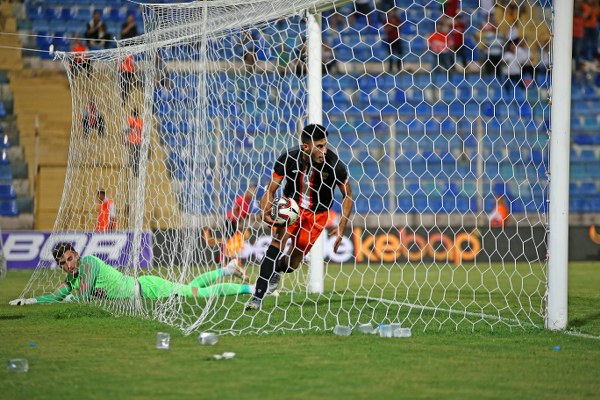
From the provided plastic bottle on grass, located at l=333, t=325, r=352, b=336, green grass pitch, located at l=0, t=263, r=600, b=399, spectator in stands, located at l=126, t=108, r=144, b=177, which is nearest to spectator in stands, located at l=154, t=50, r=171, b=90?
spectator in stands, located at l=126, t=108, r=144, b=177

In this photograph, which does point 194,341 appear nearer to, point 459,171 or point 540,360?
point 540,360

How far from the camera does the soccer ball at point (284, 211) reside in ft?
26.2

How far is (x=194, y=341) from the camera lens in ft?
21.0

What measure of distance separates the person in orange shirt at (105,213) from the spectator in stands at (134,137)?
79cm

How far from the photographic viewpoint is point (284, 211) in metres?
8.02

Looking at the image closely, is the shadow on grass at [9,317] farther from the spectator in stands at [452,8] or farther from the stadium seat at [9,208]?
the spectator in stands at [452,8]

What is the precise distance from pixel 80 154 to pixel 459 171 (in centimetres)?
882

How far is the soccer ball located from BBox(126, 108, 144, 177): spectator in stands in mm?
2453

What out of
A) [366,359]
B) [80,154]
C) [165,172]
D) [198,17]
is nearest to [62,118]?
[165,172]

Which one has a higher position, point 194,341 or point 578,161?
point 578,161

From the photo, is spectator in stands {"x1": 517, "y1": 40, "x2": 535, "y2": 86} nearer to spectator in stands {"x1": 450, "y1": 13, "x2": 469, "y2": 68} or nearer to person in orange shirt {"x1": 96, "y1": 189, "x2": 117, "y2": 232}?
spectator in stands {"x1": 450, "y1": 13, "x2": 469, "y2": 68}

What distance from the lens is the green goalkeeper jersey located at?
8797 mm

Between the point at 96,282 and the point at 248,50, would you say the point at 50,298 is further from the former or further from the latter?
the point at 248,50

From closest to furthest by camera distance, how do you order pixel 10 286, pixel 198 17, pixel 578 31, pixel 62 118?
pixel 198 17 → pixel 10 286 → pixel 62 118 → pixel 578 31
